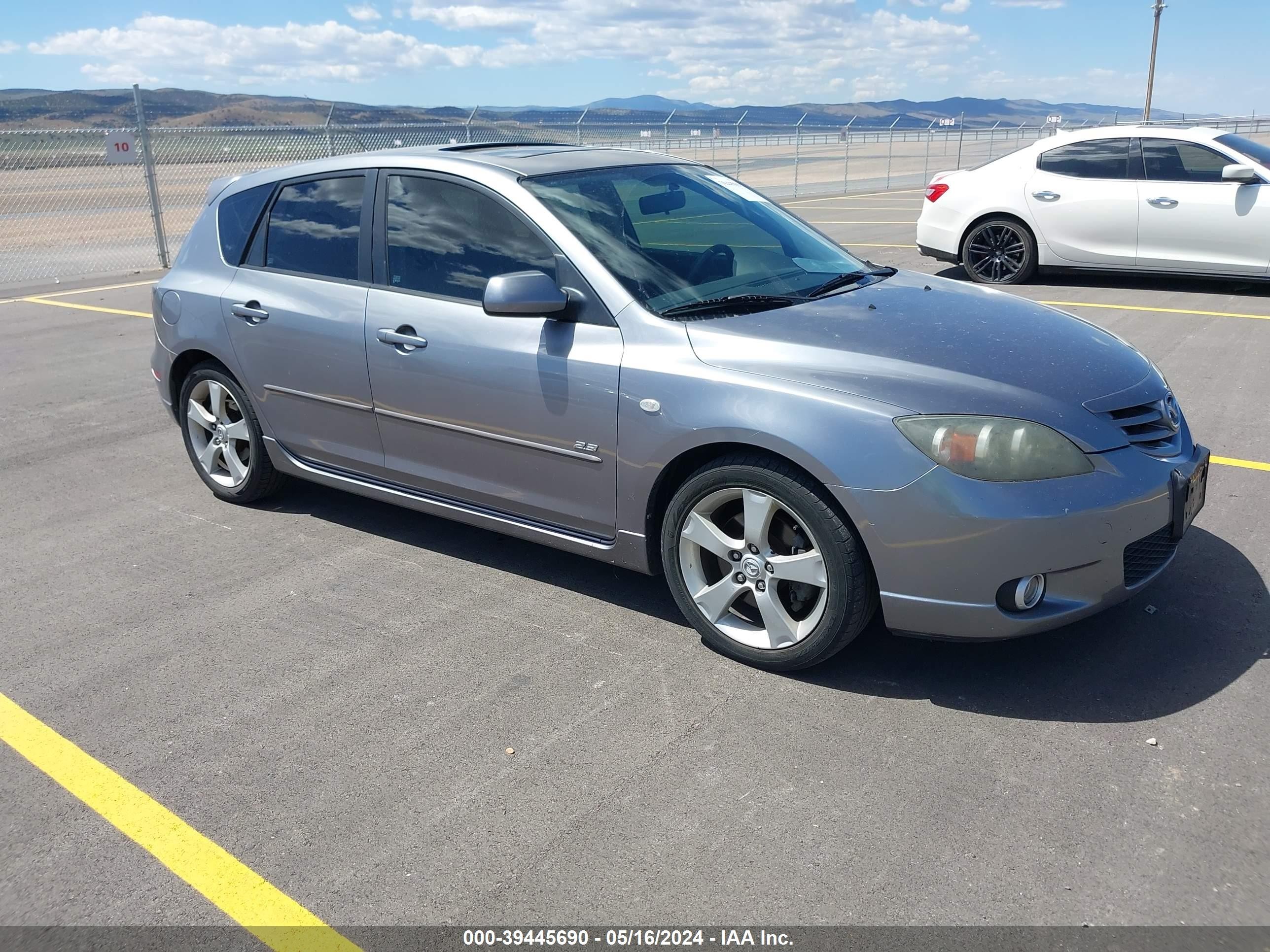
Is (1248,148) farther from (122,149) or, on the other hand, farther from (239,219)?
(122,149)

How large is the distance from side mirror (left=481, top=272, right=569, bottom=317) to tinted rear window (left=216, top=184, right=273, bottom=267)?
6.12 feet

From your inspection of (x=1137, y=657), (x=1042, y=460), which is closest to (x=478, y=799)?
(x=1042, y=460)

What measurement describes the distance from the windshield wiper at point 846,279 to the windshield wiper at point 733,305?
0.56 feet

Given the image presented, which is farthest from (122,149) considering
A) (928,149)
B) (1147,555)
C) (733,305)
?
(928,149)

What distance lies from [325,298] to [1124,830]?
3.56 meters

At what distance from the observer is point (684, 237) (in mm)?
4383

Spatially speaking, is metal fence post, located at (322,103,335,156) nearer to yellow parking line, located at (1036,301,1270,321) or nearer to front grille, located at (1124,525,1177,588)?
yellow parking line, located at (1036,301,1270,321)

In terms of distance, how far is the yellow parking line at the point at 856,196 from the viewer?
77.7 ft

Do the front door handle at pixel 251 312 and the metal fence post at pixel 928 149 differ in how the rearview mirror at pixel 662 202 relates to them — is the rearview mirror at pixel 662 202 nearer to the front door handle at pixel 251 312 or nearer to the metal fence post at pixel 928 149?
the front door handle at pixel 251 312

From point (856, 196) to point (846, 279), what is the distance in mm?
21806

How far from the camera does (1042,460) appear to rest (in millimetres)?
3320

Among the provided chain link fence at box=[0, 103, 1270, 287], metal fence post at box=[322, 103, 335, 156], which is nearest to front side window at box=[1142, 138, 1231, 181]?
chain link fence at box=[0, 103, 1270, 287]

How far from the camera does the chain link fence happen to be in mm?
15258

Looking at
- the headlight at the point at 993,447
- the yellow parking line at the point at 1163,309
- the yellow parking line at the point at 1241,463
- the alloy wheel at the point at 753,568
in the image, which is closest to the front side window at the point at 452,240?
the alloy wheel at the point at 753,568
